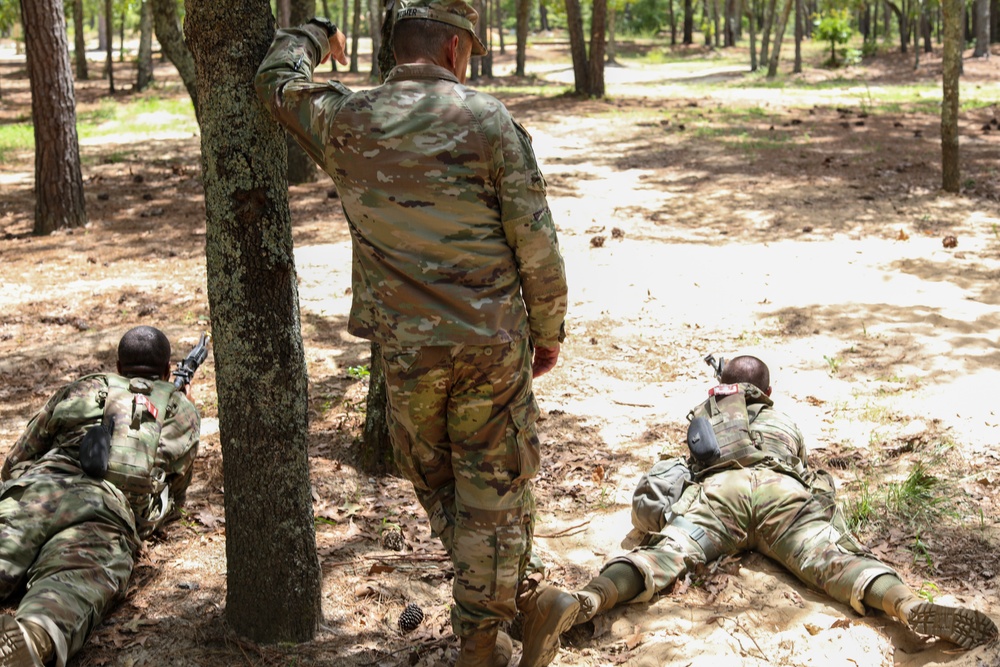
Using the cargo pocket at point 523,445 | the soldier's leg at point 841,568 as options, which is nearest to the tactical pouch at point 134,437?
the cargo pocket at point 523,445

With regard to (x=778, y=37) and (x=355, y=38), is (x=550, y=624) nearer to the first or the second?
(x=778, y=37)

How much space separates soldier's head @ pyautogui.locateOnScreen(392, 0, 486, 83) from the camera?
9.77 ft

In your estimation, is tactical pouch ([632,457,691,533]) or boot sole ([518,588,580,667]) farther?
tactical pouch ([632,457,691,533])

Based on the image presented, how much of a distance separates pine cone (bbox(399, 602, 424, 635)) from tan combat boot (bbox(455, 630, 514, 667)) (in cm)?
46

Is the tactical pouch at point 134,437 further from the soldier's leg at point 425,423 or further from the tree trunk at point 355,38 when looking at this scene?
the tree trunk at point 355,38

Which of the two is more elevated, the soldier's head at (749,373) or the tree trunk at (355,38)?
the tree trunk at (355,38)

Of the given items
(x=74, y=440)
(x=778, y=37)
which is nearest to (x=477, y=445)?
(x=74, y=440)

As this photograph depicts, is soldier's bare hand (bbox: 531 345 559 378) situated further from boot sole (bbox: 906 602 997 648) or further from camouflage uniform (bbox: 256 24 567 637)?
boot sole (bbox: 906 602 997 648)

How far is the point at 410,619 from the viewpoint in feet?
12.3

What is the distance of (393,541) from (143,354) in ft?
5.03

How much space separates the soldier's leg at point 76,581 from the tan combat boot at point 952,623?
9.92 feet

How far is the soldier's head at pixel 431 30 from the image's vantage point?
2979mm

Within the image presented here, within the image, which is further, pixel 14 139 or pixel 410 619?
pixel 14 139

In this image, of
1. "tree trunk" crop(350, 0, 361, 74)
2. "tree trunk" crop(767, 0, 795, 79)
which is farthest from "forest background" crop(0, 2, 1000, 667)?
"tree trunk" crop(350, 0, 361, 74)
